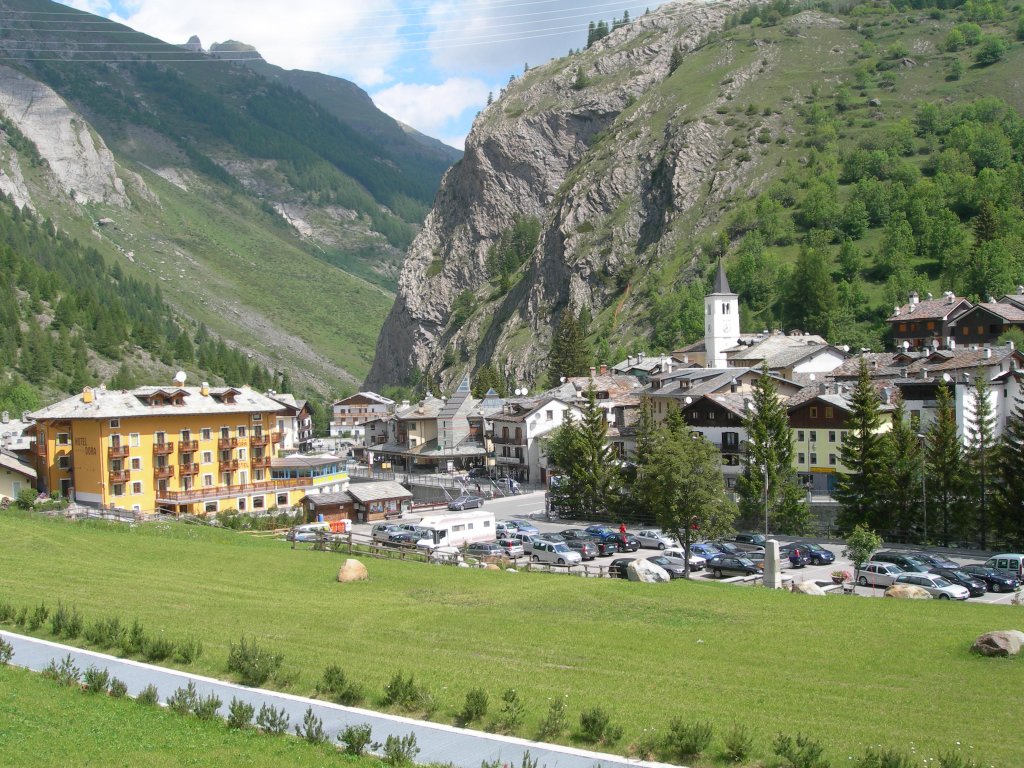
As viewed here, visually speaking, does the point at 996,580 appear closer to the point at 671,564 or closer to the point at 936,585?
the point at 936,585

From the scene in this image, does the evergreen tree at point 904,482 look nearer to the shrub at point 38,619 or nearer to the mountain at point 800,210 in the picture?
the shrub at point 38,619

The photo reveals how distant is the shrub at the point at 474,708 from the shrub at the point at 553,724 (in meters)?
1.21

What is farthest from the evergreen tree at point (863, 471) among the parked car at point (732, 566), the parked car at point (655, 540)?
the parked car at point (732, 566)

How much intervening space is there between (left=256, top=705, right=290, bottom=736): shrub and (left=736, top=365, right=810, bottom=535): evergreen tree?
44.4m

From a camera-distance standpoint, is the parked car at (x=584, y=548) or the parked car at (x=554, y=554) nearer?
the parked car at (x=554, y=554)

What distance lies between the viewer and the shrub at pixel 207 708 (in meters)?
17.7

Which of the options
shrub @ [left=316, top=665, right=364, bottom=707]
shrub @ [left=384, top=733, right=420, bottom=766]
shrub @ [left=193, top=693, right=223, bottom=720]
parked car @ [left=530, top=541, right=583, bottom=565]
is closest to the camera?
shrub @ [left=384, top=733, right=420, bottom=766]

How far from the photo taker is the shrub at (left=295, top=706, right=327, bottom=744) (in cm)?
1662

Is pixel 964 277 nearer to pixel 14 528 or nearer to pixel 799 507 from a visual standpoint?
pixel 799 507

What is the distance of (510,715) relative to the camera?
58.3 feet

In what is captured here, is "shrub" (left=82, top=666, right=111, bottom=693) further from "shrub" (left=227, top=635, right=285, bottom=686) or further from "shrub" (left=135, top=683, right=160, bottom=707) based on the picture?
"shrub" (left=227, top=635, right=285, bottom=686)

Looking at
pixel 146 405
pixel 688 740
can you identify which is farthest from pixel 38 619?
pixel 146 405

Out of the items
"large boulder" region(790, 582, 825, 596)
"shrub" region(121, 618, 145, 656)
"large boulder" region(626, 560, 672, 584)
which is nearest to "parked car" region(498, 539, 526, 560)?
"large boulder" region(626, 560, 672, 584)

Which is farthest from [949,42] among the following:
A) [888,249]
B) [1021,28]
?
[888,249]
